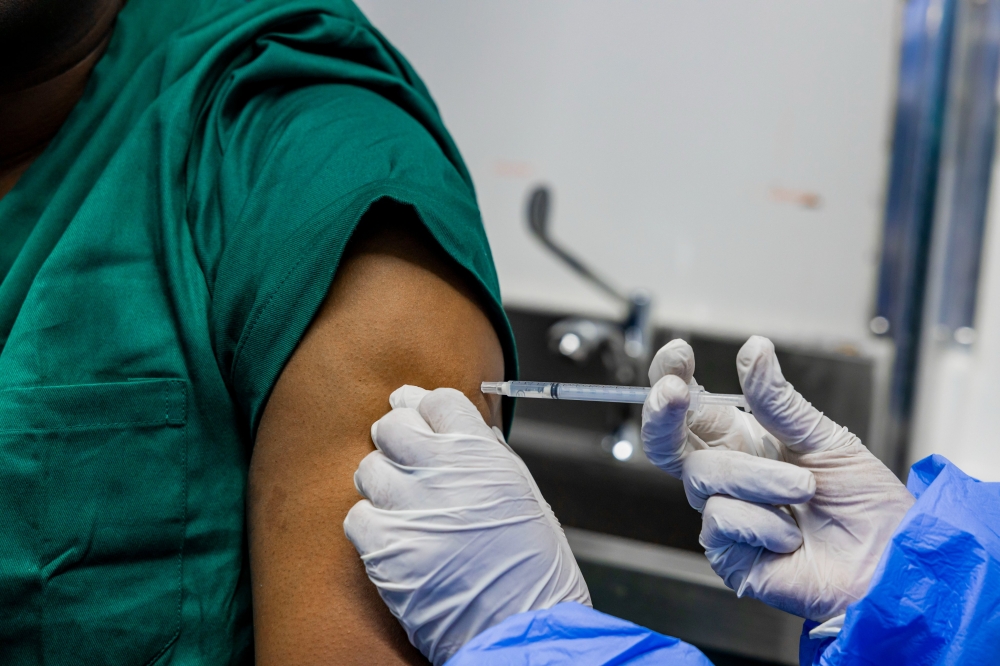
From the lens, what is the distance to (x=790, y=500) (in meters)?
0.59

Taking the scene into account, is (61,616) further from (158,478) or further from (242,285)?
(242,285)

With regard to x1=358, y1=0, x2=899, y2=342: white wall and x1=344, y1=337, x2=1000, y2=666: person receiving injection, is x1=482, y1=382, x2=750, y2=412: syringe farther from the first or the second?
x1=358, y1=0, x2=899, y2=342: white wall

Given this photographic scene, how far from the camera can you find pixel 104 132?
786 mm

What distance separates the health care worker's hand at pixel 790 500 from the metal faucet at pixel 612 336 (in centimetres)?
102

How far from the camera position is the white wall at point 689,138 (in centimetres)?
183

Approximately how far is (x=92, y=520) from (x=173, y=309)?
194mm

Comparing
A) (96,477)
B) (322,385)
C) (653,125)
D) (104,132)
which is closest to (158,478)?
(96,477)

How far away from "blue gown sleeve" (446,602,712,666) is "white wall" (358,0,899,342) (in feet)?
4.81

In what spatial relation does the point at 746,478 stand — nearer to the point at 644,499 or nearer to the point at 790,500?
the point at 790,500

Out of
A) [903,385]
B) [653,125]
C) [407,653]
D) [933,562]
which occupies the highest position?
[653,125]

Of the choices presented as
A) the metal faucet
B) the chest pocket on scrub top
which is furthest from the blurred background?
the chest pocket on scrub top

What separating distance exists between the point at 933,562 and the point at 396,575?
0.41m

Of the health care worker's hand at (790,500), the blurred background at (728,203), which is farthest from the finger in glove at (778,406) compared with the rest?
the blurred background at (728,203)

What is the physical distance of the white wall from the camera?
1.83 meters
